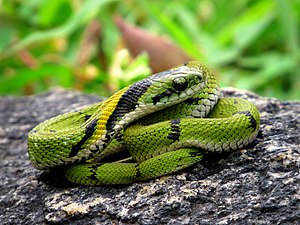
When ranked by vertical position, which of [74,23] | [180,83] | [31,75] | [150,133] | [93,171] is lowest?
[93,171]

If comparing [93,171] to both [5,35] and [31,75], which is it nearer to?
[31,75]

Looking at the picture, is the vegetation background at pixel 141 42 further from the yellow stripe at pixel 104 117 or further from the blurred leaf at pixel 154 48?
the yellow stripe at pixel 104 117

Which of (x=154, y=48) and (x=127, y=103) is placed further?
(x=154, y=48)

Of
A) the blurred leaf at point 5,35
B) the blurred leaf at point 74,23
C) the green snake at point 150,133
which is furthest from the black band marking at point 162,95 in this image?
the blurred leaf at point 5,35

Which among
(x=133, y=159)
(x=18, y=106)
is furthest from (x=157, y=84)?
(x=18, y=106)

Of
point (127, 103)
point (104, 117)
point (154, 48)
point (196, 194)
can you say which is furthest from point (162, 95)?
point (154, 48)

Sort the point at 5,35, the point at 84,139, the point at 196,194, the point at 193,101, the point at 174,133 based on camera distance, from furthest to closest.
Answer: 1. the point at 5,35
2. the point at 193,101
3. the point at 84,139
4. the point at 174,133
5. the point at 196,194

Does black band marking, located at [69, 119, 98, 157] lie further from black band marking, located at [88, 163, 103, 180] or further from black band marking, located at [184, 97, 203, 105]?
black band marking, located at [184, 97, 203, 105]
